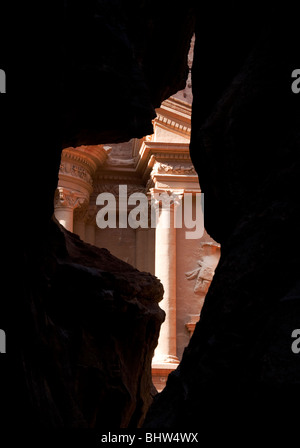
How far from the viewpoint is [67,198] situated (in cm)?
1527

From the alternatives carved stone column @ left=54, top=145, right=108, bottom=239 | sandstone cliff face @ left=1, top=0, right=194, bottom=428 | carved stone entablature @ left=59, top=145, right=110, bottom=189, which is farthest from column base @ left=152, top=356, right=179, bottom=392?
sandstone cliff face @ left=1, top=0, right=194, bottom=428

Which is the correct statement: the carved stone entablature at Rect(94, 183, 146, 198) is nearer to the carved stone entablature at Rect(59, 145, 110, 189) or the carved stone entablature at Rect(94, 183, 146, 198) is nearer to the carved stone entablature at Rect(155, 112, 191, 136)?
the carved stone entablature at Rect(59, 145, 110, 189)

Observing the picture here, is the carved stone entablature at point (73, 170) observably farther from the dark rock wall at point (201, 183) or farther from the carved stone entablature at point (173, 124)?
the dark rock wall at point (201, 183)

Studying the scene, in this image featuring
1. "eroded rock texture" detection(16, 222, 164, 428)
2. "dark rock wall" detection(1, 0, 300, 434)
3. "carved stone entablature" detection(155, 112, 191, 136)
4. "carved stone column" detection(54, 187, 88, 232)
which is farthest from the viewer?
"carved stone entablature" detection(155, 112, 191, 136)

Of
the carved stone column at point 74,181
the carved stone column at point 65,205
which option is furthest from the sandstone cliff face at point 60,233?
the carved stone column at point 74,181

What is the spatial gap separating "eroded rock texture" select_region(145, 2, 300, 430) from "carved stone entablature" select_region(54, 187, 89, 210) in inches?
408

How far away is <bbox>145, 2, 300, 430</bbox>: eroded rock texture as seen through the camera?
3.08 m

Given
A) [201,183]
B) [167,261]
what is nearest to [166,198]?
[167,261]

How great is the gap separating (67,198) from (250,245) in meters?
11.9

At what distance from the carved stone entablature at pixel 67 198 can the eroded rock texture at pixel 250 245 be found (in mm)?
10369

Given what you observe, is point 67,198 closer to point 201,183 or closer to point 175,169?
point 175,169

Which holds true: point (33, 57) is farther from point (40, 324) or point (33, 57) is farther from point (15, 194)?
point (40, 324)

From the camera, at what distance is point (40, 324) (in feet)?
19.0
